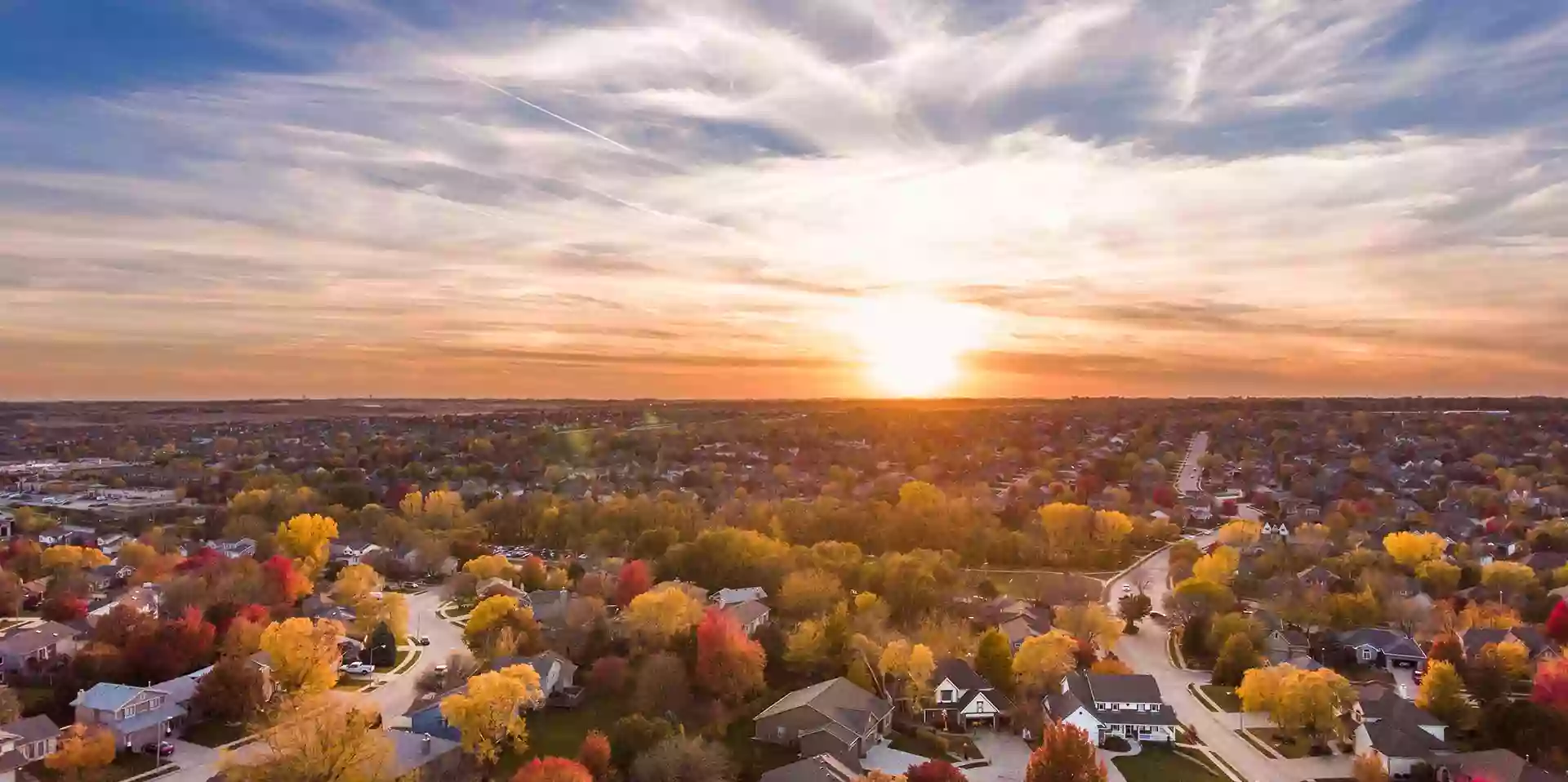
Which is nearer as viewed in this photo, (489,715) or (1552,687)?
(489,715)

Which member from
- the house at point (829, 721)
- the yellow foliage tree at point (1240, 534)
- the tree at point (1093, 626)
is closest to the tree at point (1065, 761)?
the house at point (829, 721)

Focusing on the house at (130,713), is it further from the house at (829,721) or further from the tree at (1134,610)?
the tree at (1134,610)

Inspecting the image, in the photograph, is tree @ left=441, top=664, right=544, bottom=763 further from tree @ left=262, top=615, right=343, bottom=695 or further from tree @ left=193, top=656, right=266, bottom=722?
tree @ left=193, top=656, right=266, bottom=722

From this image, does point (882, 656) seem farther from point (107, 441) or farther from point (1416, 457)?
point (107, 441)

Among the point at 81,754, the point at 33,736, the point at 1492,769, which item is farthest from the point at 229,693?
the point at 1492,769

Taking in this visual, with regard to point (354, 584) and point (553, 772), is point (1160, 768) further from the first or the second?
point (354, 584)

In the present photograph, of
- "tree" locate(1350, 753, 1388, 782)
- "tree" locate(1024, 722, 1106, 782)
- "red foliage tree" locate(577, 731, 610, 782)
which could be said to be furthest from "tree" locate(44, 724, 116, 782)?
"tree" locate(1350, 753, 1388, 782)

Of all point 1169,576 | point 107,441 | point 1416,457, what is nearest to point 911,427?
point 1416,457
